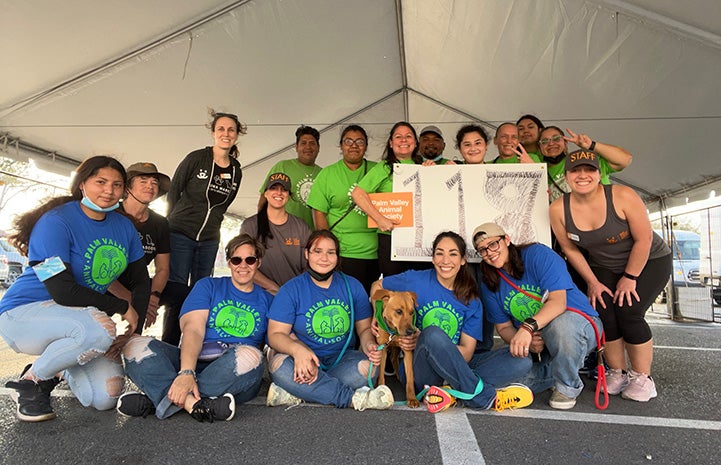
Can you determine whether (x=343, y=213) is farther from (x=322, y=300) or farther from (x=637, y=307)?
(x=637, y=307)

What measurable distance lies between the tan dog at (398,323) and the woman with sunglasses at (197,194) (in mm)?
2000

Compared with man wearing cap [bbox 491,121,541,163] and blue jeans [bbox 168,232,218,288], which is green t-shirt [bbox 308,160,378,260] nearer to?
blue jeans [bbox 168,232,218,288]

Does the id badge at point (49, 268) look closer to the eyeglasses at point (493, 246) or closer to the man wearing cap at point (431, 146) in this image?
the eyeglasses at point (493, 246)

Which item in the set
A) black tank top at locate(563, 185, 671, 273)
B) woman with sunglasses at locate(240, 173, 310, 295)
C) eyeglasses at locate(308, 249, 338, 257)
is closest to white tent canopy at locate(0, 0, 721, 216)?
black tank top at locate(563, 185, 671, 273)

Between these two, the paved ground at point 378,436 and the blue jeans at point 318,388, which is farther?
the blue jeans at point 318,388

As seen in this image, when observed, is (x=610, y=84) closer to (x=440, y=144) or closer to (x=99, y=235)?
(x=440, y=144)

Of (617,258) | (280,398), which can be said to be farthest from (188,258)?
(617,258)

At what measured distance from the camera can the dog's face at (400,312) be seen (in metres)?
2.53

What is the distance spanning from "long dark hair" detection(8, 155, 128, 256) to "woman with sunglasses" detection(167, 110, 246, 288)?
3.90 feet

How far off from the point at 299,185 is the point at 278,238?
1.11 metres

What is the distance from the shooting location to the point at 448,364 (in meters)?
2.43

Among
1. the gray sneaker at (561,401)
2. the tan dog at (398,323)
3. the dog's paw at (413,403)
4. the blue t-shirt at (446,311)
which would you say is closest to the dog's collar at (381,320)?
the tan dog at (398,323)

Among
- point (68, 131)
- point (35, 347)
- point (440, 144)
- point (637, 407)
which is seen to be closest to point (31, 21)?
point (68, 131)

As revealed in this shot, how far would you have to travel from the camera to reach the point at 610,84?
427 centimetres
